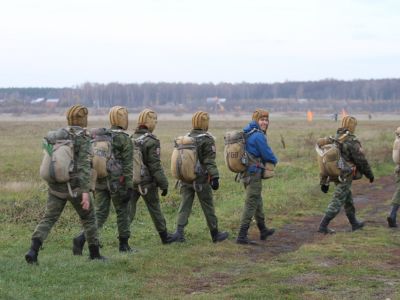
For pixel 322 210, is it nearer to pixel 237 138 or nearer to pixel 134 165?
pixel 237 138

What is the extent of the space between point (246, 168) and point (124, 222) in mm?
2454

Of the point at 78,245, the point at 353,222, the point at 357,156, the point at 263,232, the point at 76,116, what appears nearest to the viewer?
the point at 76,116

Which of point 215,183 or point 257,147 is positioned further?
point 257,147

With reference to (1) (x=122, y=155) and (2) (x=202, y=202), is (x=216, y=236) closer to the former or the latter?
(2) (x=202, y=202)

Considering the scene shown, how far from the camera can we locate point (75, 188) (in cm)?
920

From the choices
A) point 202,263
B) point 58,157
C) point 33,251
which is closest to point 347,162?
point 202,263

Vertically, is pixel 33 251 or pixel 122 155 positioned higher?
pixel 122 155

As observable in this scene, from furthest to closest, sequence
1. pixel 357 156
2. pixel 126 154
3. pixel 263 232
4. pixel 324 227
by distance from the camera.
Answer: pixel 324 227, pixel 357 156, pixel 263 232, pixel 126 154

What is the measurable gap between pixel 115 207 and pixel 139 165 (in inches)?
31.3

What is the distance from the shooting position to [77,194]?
9.20 meters

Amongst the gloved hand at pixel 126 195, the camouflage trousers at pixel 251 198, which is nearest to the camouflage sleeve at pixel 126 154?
the gloved hand at pixel 126 195

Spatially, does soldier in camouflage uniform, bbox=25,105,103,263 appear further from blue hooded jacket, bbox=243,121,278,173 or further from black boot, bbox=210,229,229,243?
blue hooded jacket, bbox=243,121,278,173

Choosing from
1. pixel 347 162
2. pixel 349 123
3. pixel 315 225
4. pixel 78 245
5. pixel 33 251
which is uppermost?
pixel 349 123

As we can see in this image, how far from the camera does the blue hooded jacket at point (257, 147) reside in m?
11.5
